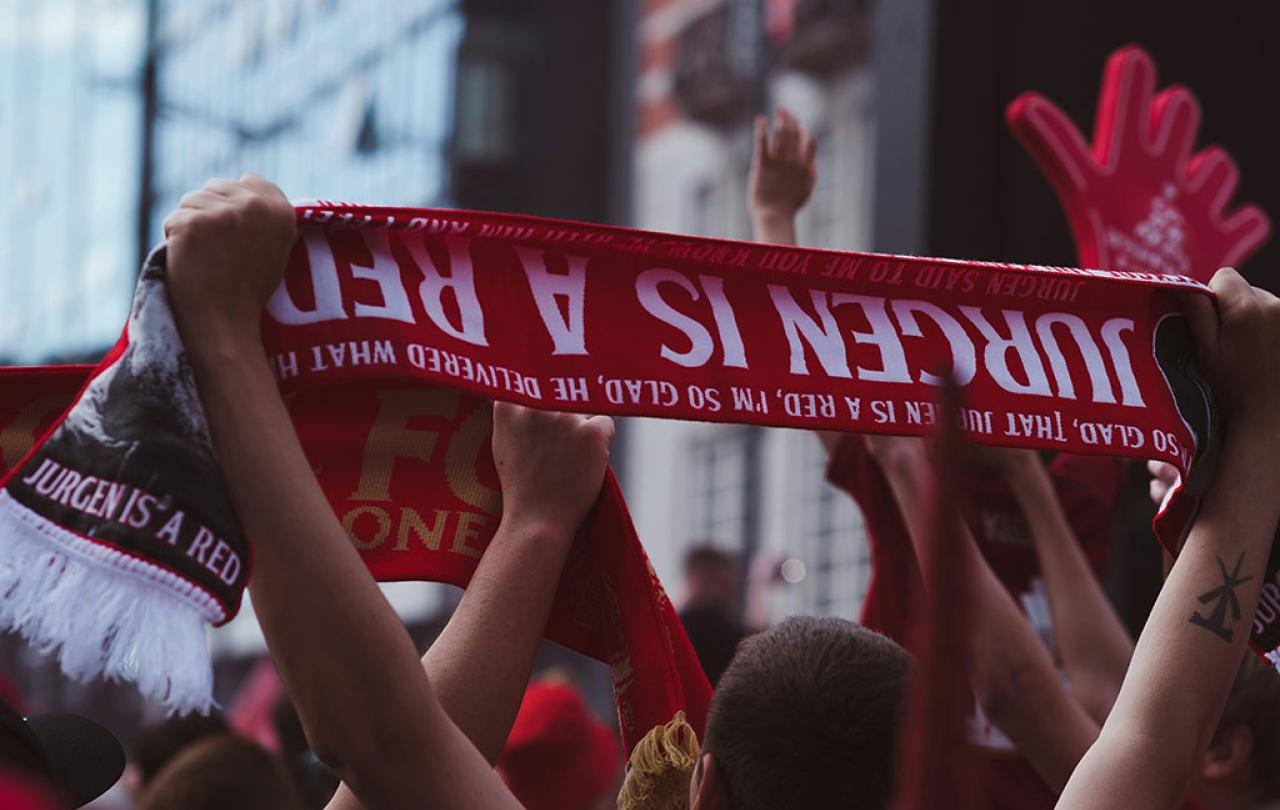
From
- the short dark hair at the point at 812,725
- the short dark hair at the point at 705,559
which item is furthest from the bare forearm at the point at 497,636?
the short dark hair at the point at 705,559

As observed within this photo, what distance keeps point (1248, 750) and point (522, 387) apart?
1.55 m

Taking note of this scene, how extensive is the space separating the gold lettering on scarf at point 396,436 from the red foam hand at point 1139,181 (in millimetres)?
1639

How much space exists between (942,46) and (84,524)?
158 inches

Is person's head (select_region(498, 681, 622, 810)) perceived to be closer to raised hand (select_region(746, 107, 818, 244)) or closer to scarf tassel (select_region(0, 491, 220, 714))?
raised hand (select_region(746, 107, 818, 244))

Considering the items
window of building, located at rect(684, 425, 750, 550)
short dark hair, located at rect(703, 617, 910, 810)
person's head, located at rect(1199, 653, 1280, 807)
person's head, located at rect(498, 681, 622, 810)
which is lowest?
window of building, located at rect(684, 425, 750, 550)

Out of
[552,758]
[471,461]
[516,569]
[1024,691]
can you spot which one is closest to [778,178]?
[1024,691]

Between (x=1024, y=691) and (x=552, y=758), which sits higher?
(x=1024, y=691)

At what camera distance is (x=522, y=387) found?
1802mm

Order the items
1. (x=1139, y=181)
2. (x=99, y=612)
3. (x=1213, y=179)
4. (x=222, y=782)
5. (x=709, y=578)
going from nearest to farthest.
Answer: (x=99, y=612), (x=222, y=782), (x=1139, y=181), (x=1213, y=179), (x=709, y=578)

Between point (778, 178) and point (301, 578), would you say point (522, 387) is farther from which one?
point (778, 178)

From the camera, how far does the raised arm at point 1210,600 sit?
5.77 feet

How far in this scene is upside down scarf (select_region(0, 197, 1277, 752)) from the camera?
1.51m

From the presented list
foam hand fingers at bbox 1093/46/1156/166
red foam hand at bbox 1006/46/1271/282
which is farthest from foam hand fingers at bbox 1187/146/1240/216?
foam hand fingers at bbox 1093/46/1156/166

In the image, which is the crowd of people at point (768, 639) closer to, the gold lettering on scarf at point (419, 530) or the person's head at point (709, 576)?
the gold lettering on scarf at point (419, 530)
